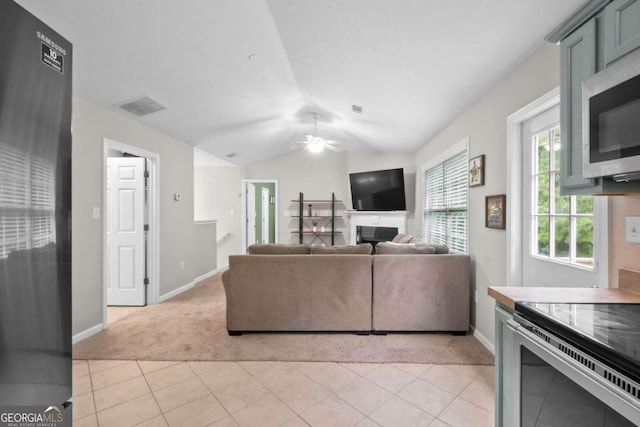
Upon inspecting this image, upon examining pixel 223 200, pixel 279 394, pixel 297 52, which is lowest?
pixel 279 394

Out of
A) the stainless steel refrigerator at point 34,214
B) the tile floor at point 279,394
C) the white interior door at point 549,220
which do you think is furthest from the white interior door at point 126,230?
the white interior door at point 549,220

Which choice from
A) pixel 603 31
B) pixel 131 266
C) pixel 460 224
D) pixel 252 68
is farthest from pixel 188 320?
pixel 603 31

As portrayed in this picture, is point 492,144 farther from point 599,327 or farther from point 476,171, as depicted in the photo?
point 599,327

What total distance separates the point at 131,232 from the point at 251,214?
3119mm

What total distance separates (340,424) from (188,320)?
88.0 inches

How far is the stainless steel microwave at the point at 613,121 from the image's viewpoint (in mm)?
968

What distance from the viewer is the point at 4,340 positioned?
1.85ft

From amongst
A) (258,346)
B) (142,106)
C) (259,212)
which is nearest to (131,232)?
(142,106)

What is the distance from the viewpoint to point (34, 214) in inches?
24.5

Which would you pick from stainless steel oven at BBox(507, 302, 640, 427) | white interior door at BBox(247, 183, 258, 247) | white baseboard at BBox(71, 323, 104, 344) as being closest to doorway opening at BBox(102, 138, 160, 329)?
white baseboard at BBox(71, 323, 104, 344)

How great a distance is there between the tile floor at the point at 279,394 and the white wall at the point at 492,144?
708 millimetres

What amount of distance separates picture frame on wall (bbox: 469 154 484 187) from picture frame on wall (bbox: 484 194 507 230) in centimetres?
22

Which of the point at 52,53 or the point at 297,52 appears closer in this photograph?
the point at 52,53

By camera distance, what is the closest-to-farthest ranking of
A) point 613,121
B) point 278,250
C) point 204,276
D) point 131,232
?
1. point 613,121
2. point 278,250
3. point 131,232
4. point 204,276
